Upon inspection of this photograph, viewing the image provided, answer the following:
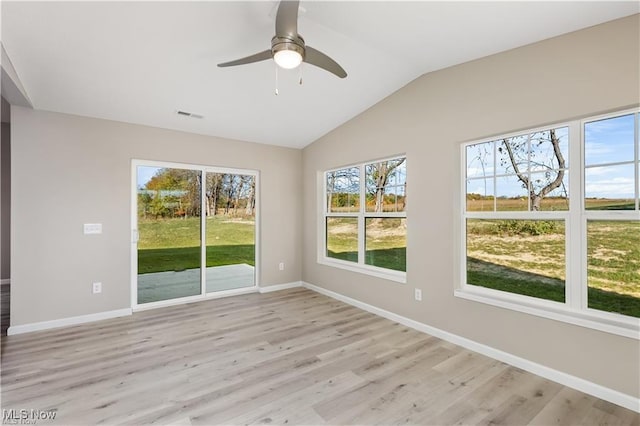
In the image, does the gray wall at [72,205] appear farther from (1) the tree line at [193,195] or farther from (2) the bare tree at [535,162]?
(2) the bare tree at [535,162]

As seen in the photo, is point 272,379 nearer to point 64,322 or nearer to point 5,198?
point 64,322

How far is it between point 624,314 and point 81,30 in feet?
15.1

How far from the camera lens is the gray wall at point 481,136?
215 centimetres

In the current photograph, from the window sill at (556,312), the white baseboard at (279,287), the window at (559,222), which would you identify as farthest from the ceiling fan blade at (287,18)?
the white baseboard at (279,287)

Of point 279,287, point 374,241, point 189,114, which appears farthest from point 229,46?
point 279,287

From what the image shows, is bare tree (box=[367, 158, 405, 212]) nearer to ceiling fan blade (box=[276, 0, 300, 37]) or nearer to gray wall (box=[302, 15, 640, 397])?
gray wall (box=[302, 15, 640, 397])

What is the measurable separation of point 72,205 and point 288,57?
130 inches

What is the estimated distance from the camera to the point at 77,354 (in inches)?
110

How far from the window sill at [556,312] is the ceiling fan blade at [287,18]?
109 inches

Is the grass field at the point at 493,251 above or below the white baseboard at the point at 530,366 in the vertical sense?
above

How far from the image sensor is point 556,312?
241 centimetres

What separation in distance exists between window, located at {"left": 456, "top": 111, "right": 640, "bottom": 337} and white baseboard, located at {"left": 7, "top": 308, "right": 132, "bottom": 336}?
4.08m

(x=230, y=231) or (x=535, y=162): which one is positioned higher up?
(x=535, y=162)

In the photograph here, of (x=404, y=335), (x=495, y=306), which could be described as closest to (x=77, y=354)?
(x=404, y=335)
